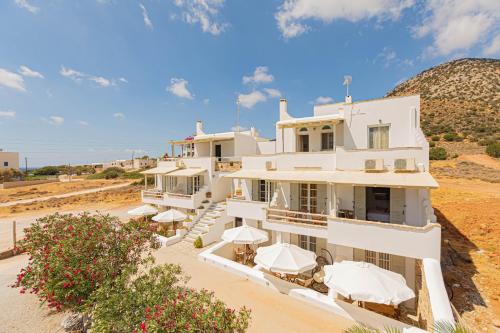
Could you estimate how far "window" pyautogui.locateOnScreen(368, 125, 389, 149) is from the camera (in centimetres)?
1756

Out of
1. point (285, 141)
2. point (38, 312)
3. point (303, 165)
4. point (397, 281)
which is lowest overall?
point (38, 312)

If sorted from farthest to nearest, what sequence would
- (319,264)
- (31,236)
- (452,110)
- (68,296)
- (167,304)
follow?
(452,110) < (319,264) < (31,236) < (68,296) < (167,304)

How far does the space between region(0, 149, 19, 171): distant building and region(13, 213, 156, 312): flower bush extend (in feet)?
428

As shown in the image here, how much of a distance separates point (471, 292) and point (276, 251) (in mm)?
13246

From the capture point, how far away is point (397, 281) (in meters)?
11.1

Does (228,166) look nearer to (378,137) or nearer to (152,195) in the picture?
(152,195)

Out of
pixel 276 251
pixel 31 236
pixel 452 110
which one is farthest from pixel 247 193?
pixel 452 110

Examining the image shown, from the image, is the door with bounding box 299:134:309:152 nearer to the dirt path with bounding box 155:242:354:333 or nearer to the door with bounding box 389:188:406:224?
the door with bounding box 389:188:406:224

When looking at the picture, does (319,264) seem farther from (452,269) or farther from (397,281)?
(452,269)

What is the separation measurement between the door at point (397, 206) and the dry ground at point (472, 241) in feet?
18.1

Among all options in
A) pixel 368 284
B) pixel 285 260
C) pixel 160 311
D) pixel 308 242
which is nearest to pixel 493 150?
pixel 308 242

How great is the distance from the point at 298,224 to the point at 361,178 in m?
5.41

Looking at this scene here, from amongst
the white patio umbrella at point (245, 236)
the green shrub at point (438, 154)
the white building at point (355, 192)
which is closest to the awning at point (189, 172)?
the white building at point (355, 192)

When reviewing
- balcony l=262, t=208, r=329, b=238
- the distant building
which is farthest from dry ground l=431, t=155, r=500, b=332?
the distant building
